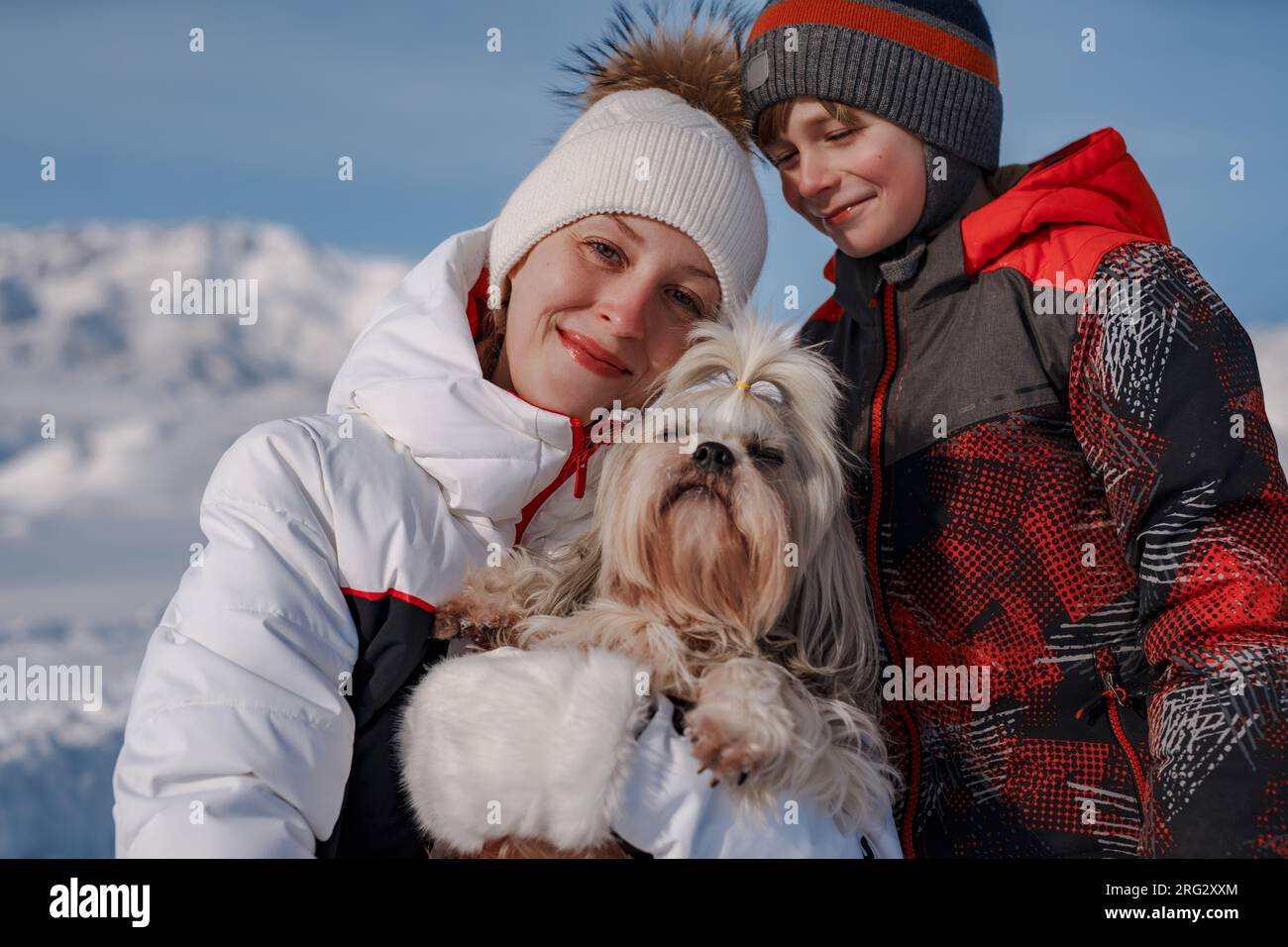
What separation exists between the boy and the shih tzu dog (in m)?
0.24

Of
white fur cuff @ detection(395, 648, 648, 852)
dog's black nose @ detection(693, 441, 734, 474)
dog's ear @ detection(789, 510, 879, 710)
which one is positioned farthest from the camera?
dog's ear @ detection(789, 510, 879, 710)

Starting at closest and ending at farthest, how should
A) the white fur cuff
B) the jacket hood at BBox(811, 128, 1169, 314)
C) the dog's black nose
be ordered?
the white fur cuff < the dog's black nose < the jacket hood at BBox(811, 128, 1169, 314)

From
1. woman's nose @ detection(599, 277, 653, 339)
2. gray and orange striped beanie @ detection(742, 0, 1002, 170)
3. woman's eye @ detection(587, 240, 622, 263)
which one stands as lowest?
woman's nose @ detection(599, 277, 653, 339)

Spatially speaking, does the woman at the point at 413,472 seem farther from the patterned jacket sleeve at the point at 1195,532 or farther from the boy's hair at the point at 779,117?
the patterned jacket sleeve at the point at 1195,532

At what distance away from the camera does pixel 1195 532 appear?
7.31 feet

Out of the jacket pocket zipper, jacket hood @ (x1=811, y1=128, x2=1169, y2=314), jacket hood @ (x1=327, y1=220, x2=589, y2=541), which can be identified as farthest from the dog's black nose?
the jacket pocket zipper

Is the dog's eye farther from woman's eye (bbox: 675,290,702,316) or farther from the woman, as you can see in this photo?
woman's eye (bbox: 675,290,702,316)

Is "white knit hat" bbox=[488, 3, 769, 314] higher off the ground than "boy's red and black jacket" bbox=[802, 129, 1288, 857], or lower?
higher

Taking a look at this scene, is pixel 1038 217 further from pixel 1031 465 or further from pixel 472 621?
pixel 472 621

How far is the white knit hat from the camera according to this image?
270cm

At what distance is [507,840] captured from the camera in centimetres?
216
